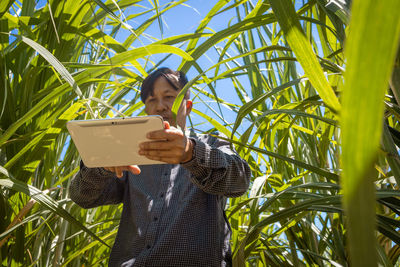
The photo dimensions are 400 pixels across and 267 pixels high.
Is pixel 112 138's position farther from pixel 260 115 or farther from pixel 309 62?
pixel 309 62

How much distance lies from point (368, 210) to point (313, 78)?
0.96 feet

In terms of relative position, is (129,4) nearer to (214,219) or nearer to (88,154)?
(88,154)

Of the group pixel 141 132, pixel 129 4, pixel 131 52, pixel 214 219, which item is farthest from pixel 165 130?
pixel 129 4

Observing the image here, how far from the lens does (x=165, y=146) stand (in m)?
0.66

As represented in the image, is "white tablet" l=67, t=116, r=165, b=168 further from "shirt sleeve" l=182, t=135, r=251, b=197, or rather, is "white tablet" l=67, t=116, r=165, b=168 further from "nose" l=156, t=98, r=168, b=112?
"nose" l=156, t=98, r=168, b=112

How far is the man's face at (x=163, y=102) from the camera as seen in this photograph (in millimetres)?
1001

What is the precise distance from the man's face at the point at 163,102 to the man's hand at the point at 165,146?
321 millimetres

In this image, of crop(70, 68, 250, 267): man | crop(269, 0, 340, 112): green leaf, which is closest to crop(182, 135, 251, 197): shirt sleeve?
crop(70, 68, 250, 267): man

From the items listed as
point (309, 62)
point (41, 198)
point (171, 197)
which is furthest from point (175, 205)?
point (309, 62)

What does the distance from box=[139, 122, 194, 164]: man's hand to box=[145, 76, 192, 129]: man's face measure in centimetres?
32

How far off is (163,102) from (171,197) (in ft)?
0.78

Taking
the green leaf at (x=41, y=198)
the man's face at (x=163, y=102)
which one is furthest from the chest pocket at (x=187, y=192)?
the green leaf at (x=41, y=198)

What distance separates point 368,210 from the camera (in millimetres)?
111

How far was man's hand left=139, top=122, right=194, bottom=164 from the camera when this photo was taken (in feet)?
2.18
